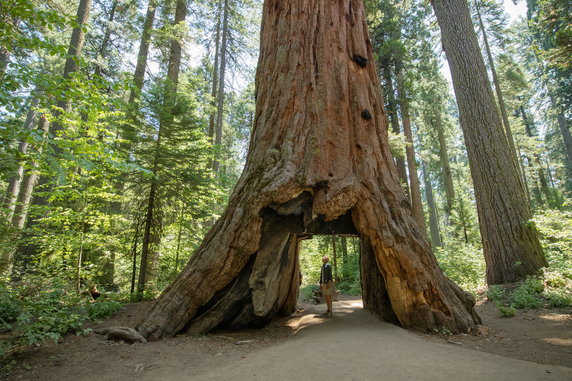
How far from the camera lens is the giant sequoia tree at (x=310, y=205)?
4.85 m

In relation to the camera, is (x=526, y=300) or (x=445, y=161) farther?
(x=445, y=161)

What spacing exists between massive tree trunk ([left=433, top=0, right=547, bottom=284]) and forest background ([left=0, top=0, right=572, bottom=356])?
620 millimetres

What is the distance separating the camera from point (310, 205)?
17.1 feet

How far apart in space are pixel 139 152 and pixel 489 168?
984cm

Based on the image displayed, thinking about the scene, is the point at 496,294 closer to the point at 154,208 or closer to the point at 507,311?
the point at 507,311

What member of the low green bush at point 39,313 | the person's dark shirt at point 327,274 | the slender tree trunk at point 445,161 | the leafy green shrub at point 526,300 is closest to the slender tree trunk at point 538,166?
the slender tree trunk at point 445,161

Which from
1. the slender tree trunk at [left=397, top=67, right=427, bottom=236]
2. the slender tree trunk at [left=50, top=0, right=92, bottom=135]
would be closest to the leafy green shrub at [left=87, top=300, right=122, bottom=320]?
the slender tree trunk at [left=50, top=0, right=92, bottom=135]

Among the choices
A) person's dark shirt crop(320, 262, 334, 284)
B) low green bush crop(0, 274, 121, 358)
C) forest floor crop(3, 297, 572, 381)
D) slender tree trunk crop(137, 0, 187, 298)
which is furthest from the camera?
person's dark shirt crop(320, 262, 334, 284)

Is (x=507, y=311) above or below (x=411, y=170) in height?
below

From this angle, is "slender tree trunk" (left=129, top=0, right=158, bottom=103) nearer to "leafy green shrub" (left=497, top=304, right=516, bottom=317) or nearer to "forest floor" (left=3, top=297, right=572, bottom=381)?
"forest floor" (left=3, top=297, right=572, bottom=381)

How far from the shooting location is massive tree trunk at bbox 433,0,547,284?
732 centimetres

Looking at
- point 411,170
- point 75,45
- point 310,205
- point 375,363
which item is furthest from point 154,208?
point 411,170

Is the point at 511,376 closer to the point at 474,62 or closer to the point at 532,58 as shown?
the point at 474,62

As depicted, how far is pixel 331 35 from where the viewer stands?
6344 mm
